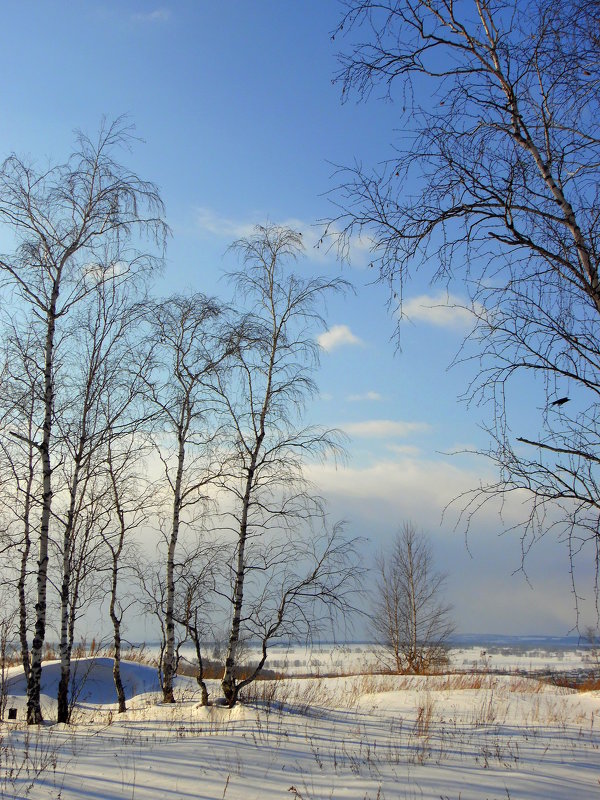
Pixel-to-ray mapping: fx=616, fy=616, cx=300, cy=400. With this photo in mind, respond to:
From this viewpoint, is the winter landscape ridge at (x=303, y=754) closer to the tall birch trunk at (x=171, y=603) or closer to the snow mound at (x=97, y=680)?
the tall birch trunk at (x=171, y=603)

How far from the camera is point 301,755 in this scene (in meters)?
7.63

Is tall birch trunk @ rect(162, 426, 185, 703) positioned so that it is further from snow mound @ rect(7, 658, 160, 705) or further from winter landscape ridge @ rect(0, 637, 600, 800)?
snow mound @ rect(7, 658, 160, 705)

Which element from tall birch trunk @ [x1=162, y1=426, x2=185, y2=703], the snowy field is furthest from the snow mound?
the snowy field

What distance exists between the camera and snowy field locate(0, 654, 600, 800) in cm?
595

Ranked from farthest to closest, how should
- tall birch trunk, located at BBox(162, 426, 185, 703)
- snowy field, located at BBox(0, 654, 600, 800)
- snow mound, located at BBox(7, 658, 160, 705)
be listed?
1. snow mound, located at BBox(7, 658, 160, 705)
2. tall birch trunk, located at BBox(162, 426, 185, 703)
3. snowy field, located at BBox(0, 654, 600, 800)

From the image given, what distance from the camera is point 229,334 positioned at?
573 inches

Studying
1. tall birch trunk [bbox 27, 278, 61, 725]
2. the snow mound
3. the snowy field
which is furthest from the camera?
the snow mound

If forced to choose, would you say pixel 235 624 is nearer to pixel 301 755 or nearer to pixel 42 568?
pixel 42 568

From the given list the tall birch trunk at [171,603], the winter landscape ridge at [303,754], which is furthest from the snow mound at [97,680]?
the winter landscape ridge at [303,754]

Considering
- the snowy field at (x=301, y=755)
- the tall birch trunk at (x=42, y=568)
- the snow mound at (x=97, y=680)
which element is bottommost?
the snow mound at (x=97, y=680)

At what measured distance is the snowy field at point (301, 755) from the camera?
19.5 feet

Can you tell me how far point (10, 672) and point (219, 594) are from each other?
14.0m

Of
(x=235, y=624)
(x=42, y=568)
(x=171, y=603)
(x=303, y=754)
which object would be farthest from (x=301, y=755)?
(x=171, y=603)

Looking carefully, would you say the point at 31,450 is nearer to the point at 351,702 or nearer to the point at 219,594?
the point at 219,594
